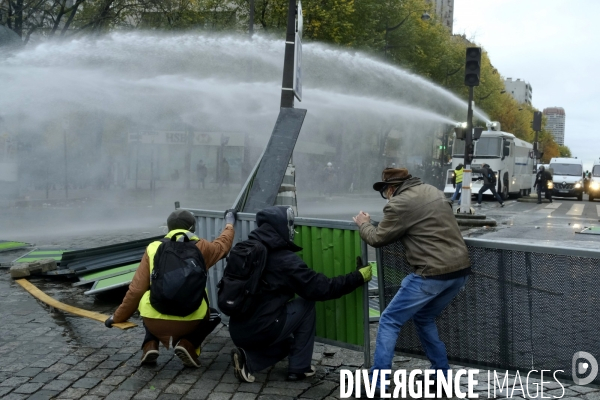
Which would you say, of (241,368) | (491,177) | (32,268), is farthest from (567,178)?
(241,368)

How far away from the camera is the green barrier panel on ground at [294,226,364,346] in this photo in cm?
463

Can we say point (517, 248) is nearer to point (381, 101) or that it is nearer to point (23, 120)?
point (23, 120)

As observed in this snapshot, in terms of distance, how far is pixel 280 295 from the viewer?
4.49 meters

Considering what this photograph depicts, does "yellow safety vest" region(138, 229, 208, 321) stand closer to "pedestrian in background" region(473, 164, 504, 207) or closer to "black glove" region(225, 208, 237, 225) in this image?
Result: "black glove" region(225, 208, 237, 225)

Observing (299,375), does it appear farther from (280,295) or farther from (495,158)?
(495,158)

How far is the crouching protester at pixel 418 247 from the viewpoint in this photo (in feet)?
13.4

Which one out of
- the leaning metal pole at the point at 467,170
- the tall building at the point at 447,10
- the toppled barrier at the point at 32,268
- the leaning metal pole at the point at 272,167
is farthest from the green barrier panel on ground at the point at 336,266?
the tall building at the point at 447,10

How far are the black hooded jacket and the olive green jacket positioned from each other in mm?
483

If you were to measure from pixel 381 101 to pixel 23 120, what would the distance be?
13.7 meters

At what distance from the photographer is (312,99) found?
26109mm

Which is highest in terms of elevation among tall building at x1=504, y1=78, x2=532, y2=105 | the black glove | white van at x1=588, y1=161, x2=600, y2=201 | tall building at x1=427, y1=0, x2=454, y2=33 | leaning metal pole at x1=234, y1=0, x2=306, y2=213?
tall building at x1=427, y1=0, x2=454, y2=33

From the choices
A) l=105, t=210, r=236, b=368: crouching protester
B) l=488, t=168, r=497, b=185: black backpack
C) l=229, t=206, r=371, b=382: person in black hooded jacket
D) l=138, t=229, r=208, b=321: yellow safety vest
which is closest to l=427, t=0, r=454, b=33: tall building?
l=488, t=168, r=497, b=185: black backpack

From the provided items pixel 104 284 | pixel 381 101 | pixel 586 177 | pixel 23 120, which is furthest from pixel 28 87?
pixel 586 177

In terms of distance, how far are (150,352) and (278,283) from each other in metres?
1.17
